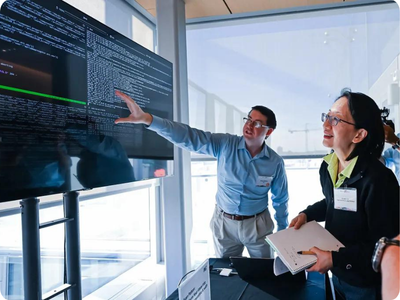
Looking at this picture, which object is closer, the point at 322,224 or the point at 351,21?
the point at 322,224

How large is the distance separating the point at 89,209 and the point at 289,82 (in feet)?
7.28

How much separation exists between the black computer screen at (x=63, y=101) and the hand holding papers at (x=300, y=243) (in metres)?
0.86

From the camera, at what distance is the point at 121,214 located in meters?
2.72

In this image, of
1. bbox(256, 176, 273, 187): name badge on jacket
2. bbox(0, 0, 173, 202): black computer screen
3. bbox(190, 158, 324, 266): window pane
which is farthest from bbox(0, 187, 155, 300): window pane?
bbox(256, 176, 273, 187): name badge on jacket

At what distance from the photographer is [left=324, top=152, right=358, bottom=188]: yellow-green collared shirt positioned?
1.19 m

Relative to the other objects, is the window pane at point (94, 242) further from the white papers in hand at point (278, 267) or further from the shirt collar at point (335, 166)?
the shirt collar at point (335, 166)

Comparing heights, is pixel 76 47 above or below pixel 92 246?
above

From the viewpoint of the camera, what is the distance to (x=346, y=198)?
120 cm

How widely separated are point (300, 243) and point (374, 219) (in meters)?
0.33

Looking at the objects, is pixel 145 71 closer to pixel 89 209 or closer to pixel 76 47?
pixel 76 47

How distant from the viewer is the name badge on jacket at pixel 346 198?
1.17 m

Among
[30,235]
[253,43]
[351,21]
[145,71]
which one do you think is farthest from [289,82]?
[30,235]

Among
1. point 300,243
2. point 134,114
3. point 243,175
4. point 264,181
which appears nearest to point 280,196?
point 264,181

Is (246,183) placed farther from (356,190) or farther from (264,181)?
(356,190)
